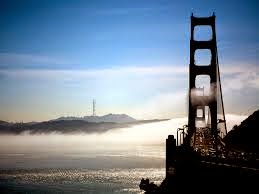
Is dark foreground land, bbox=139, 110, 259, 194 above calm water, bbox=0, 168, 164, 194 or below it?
above

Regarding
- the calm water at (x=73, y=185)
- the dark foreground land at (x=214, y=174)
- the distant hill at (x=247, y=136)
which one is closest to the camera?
the dark foreground land at (x=214, y=174)

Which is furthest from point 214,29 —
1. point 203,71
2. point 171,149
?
point 171,149

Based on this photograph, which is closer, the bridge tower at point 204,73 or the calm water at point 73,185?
the bridge tower at point 204,73

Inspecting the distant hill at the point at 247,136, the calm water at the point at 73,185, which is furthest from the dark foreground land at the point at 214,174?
the calm water at the point at 73,185

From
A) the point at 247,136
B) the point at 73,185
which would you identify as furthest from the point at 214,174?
the point at 73,185

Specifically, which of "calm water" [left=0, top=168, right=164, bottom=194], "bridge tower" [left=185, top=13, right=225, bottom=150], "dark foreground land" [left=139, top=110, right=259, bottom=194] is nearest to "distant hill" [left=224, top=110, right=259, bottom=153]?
"bridge tower" [left=185, top=13, right=225, bottom=150]

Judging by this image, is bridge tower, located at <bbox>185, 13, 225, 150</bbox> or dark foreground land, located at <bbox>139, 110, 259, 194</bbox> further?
bridge tower, located at <bbox>185, 13, 225, 150</bbox>

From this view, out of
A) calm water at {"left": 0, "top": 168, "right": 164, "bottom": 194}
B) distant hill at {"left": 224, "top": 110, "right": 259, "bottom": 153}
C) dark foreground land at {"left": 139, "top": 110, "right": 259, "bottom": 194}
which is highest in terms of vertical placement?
distant hill at {"left": 224, "top": 110, "right": 259, "bottom": 153}

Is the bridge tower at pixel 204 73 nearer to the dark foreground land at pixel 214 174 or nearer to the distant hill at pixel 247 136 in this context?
the distant hill at pixel 247 136

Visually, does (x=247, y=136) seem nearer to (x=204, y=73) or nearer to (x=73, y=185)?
(x=204, y=73)

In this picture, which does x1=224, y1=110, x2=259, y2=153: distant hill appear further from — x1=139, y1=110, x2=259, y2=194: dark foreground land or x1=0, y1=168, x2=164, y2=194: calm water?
x1=0, y1=168, x2=164, y2=194: calm water
